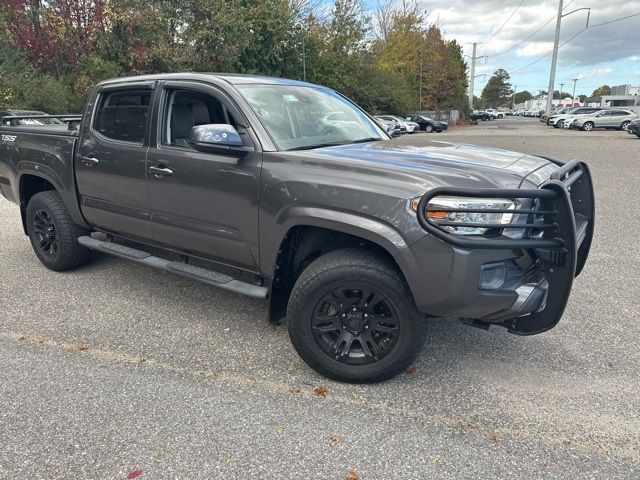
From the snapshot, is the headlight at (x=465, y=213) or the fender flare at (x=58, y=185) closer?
the headlight at (x=465, y=213)

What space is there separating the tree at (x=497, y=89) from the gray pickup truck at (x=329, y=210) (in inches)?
6006

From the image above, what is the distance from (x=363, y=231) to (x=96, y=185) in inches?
105

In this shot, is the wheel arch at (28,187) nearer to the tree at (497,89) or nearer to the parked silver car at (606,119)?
the parked silver car at (606,119)

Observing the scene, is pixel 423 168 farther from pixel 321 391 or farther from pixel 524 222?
pixel 321 391

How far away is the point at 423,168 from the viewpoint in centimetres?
278

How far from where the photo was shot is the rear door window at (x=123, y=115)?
13.0 ft

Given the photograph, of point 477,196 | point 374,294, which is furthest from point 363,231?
point 477,196

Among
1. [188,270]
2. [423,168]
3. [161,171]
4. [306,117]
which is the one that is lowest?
[188,270]

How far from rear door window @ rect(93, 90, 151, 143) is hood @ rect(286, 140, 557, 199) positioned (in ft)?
5.16

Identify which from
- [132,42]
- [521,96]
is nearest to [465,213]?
[132,42]

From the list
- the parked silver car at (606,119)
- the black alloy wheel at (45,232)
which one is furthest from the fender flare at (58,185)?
the parked silver car at (606,119)

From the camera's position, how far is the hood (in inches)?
104

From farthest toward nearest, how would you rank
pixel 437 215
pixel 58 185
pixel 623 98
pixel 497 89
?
pixel 497 89 < pixel 623 98 < pixel 58 185 < pixel 437 215

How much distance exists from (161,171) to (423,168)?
198 centimetres
